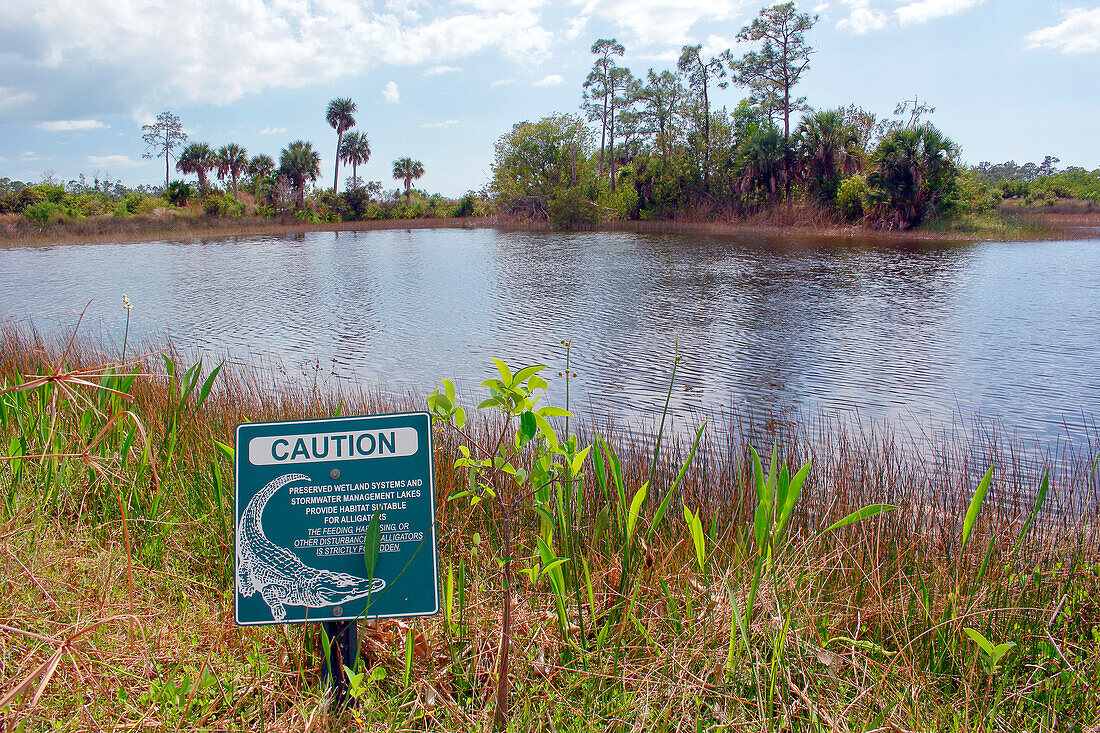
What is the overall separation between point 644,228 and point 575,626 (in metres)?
38.5

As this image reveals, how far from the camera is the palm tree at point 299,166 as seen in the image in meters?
57.1

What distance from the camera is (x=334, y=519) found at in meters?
1.75

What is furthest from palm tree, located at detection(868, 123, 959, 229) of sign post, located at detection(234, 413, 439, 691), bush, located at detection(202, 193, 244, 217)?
bush, located at detection(202, 193, 244, 217)

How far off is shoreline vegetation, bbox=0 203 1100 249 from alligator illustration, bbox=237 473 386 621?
2940 cm

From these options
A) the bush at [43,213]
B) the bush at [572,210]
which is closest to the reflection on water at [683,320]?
the bush at [43,213]

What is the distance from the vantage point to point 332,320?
36.8ft

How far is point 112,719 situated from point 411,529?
0.89m

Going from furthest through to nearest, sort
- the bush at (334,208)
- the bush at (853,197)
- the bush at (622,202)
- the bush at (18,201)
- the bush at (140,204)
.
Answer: the bush at (334,208) < the bush at (140,204) < the bush at (622,202) < the bush at (18,201) < the bush at (853,197)

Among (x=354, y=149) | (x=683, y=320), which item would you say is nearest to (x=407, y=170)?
(x=354, y=149)

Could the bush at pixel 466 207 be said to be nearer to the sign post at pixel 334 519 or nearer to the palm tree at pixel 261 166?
the palm tree at pixel 261 166

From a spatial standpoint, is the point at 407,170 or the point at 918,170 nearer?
the point at 918,170

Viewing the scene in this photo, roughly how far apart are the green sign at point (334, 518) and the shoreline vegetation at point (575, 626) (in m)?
0.18

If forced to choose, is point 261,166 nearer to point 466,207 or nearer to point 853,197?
point 466,207

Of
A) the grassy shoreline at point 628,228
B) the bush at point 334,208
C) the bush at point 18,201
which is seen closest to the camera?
the grassy shoreline at point 628,228
